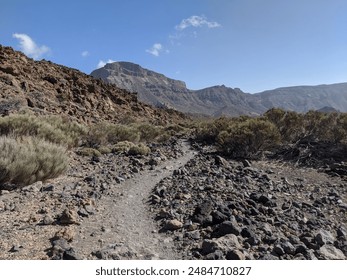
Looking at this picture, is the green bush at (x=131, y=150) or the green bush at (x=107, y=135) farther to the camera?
the green bush at (x=107, y=135)

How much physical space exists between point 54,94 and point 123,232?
3025cm

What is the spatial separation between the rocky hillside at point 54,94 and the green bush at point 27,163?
10.8 metres

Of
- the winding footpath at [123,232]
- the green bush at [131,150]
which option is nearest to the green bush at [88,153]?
the green bush at [131,150]

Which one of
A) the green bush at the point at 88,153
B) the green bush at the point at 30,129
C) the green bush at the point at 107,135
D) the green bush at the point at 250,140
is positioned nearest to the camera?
the green bush at the point at 30,129

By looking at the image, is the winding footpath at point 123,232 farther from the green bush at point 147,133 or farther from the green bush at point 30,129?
the green bush at point 147,133

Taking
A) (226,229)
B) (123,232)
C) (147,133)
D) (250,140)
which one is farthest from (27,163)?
(147,133)

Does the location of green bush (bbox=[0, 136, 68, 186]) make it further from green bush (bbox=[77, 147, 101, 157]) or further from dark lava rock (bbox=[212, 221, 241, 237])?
dark lava rock (bbox=[212, 221, 241, 237])

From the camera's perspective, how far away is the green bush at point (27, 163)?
26.3 feet

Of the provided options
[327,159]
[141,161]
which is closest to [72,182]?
[141,161]

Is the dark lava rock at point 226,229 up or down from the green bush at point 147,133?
down

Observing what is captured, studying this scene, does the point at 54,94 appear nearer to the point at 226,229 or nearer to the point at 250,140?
the point at 250,140

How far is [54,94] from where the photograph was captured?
33.3 metres

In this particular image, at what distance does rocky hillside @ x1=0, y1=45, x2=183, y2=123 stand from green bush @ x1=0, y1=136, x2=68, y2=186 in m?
10.8

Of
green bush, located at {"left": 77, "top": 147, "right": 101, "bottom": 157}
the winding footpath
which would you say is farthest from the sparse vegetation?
the winding footpath
